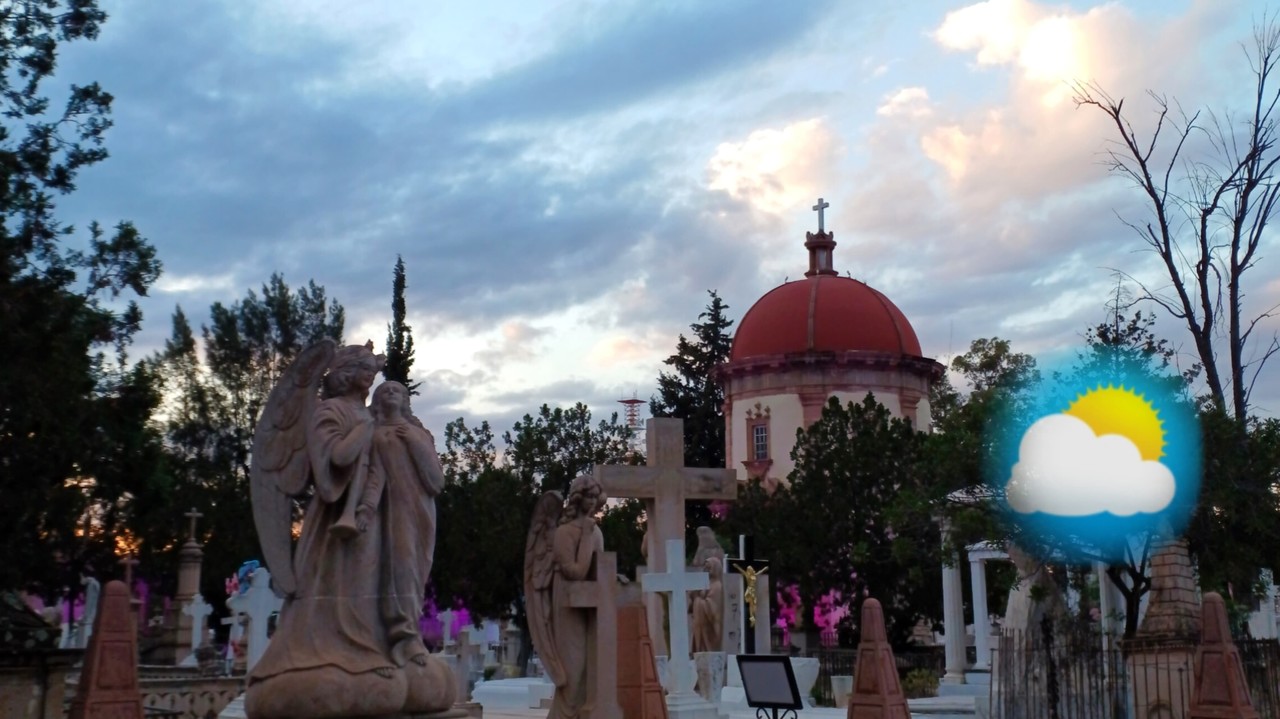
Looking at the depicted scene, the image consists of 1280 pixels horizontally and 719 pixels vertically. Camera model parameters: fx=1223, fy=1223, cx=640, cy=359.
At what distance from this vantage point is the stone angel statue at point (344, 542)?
636 cm

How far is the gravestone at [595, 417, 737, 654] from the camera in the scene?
54.8ft

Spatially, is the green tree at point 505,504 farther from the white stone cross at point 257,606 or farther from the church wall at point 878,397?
the white stone cross at point 257,606

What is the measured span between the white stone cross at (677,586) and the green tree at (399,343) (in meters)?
28.1

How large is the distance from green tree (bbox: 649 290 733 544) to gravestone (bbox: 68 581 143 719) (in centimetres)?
4358

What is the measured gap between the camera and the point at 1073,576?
18.0m

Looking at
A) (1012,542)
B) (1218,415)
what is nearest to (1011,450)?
(1012,542)

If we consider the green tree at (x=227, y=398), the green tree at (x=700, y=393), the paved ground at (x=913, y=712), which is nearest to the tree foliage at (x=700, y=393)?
the green tree at (x=700, y=393)

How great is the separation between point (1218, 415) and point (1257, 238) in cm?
838

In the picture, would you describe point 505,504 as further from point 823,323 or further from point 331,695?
point 331,695

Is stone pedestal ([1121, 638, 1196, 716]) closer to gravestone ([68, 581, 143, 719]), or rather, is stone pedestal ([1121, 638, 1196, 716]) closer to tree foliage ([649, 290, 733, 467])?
gravestone ([68, 581, 143, 719])

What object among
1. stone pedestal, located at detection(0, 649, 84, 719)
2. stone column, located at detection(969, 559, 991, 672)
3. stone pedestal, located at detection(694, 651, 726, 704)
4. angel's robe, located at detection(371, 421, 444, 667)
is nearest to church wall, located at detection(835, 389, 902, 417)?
stone column, located at detection(969, 559, 991, 672)

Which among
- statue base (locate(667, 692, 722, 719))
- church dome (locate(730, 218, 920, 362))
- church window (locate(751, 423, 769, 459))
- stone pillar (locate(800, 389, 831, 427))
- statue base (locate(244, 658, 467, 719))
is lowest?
statue base (locate(667, 692, 722, 719))

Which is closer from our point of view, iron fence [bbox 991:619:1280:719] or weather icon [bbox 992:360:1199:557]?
iron fence [bbox 991:619:1280:719]

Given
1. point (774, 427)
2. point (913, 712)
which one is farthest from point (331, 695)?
point (774, 427)
